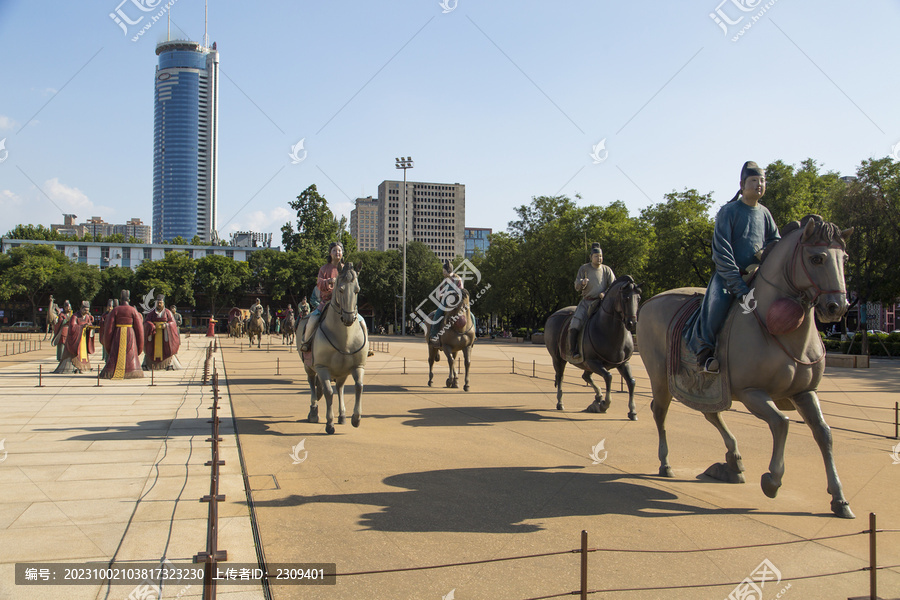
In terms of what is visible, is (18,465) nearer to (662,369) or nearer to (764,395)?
(662,369)

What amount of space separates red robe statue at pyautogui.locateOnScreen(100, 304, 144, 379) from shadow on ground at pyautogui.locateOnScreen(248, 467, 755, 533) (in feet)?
50.3

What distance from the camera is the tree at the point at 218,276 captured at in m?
83.4

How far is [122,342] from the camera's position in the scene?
19156 mm

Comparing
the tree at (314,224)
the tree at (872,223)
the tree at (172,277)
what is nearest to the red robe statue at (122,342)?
the tree at (872,223)

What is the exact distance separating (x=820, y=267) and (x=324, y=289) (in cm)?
810

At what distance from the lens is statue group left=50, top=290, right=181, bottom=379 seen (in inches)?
752

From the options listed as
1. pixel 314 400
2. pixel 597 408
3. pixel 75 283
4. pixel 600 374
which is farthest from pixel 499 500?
pixel 75 283

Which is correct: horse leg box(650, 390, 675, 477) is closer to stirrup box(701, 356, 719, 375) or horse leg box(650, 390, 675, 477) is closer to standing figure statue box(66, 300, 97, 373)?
stirrup box(701, 356, 719, 375)

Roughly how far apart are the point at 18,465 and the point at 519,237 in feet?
193

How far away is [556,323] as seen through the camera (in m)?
13.6

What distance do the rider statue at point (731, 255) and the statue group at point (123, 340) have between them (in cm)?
1779

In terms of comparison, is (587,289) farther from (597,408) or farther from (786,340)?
(786,340)

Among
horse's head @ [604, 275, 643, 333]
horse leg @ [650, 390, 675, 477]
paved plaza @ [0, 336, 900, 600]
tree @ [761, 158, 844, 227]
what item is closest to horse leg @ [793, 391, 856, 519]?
paved plaza @ [0, 336, 900, 600]

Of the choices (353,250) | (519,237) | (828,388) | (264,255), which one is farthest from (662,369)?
(264,255)
